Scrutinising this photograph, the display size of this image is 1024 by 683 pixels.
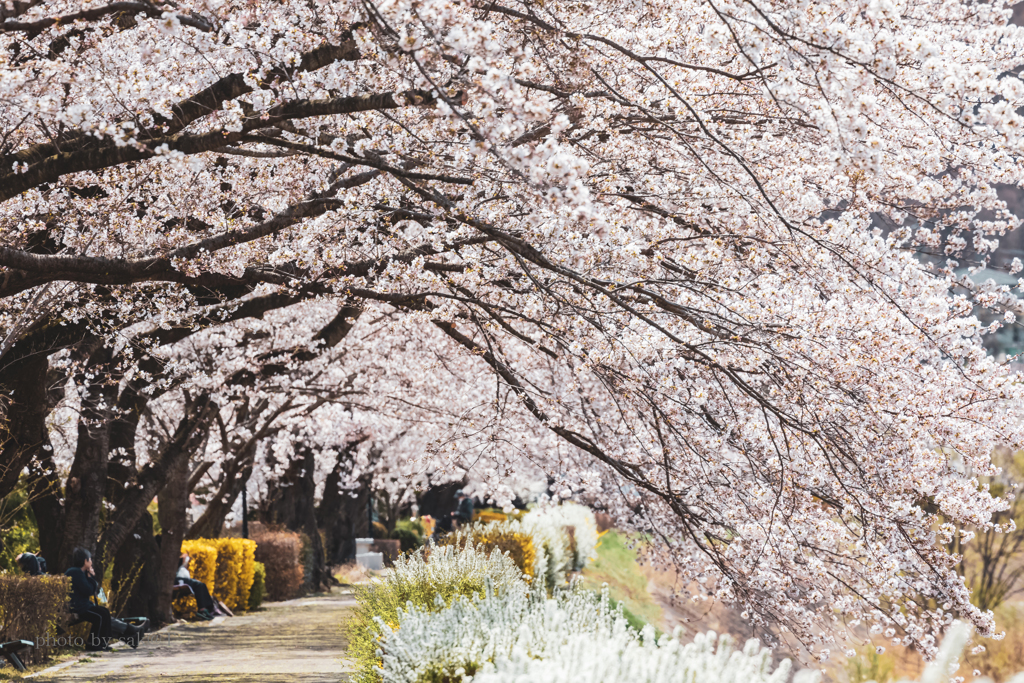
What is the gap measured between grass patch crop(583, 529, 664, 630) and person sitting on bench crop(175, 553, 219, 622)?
24.1ft

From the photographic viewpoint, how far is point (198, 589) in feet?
59.2

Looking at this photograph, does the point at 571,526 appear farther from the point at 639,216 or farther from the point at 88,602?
the point at 639,216

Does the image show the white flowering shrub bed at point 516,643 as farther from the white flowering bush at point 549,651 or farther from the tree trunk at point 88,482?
the tree trunk at point 88,482

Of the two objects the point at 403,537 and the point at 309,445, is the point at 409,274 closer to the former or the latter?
the point at 309,445

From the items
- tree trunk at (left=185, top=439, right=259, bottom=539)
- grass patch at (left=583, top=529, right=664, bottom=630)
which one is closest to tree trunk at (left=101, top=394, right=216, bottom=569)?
tree trunk at (left=185, top=439, right=259, bottom=539)

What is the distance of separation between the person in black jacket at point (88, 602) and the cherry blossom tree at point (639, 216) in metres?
3.08

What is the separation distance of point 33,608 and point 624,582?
62.5ft

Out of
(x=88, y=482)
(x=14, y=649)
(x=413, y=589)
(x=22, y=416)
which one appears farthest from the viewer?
(x=88, y=482)

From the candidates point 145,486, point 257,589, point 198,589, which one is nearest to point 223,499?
point 257,589

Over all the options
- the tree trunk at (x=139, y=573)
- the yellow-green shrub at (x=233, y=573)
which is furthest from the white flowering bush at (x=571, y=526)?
the tree trunk at (x=139, y=573)

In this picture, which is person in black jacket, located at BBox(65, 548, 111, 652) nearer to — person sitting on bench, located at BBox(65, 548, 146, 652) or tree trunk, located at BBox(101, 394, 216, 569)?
person sitting on bench, located at BBox(65, 548, 146, 652)

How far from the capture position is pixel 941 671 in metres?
2.03

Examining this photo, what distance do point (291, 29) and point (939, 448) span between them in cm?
600

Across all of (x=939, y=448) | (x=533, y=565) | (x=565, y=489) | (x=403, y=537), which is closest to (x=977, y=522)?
(x=939, y=448)
